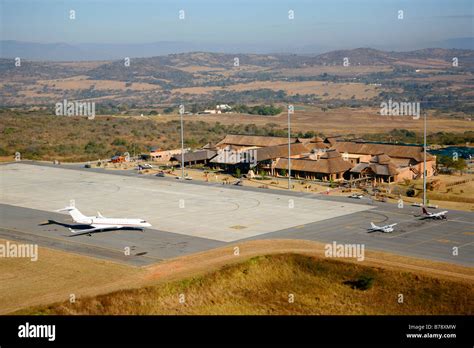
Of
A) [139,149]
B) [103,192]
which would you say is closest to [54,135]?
[139,149]

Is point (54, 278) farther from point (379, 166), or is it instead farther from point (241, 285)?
point (379, 166)

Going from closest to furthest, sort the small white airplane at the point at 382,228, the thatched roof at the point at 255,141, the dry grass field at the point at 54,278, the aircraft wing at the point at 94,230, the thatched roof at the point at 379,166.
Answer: the dry grass field at the point at 54,278 < the small white airplane at the point at 382,228 < the aircraft wing at the point at 94,230 < the thatched roof at the point at 379,166 < the thatched roof at the point at 255,141

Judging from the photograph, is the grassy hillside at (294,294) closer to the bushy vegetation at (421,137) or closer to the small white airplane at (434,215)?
the small white airplane at (434,215)

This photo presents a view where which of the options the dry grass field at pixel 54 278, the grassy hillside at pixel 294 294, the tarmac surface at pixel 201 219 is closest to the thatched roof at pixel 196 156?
the tarmac surface at pixel 201 219

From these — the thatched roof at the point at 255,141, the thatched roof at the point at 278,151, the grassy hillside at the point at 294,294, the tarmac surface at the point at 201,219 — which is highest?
the thatched roof at the point at 255,141

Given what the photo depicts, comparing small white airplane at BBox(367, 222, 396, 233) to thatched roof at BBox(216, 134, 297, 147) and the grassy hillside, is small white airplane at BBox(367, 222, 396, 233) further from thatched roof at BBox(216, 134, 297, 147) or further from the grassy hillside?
thatched roof at BBox(216, 134, 297, 147)

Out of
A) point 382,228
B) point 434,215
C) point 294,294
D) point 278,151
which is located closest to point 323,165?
point 278,151
